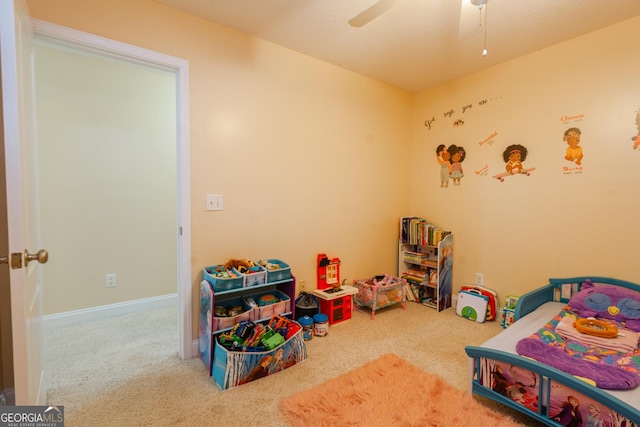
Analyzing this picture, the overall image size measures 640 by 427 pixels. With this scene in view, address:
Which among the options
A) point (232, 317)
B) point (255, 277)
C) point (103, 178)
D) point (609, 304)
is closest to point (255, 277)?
point (255, 277)

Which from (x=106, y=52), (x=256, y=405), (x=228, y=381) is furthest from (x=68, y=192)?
(x=256, y=405)

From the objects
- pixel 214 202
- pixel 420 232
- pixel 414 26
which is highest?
pixel 414 26

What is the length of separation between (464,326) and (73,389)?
9.97 feet

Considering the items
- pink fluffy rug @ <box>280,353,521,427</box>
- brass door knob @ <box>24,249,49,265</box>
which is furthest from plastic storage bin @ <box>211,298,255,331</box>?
brass door knob @ <box>24,249,49,265</box>


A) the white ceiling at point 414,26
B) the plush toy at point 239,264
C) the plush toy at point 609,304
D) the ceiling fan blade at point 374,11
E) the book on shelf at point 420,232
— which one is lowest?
the plush toy at point 609,304

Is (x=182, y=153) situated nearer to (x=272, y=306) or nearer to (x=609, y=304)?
(x=272, y=306)

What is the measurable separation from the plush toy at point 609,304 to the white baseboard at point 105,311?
3.76 meters

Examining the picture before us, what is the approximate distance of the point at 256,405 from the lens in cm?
174

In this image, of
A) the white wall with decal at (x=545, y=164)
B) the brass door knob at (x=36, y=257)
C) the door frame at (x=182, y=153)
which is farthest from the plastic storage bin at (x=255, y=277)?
the white wall with decal at (x=545, y=164)

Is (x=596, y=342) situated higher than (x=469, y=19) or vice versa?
(x=469, y=19)

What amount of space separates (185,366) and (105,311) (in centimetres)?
138

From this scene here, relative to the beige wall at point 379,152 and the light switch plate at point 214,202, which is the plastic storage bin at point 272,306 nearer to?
the beige wall at point 379,152

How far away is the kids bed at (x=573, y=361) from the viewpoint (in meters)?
1.36

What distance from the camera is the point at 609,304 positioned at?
215 cm
